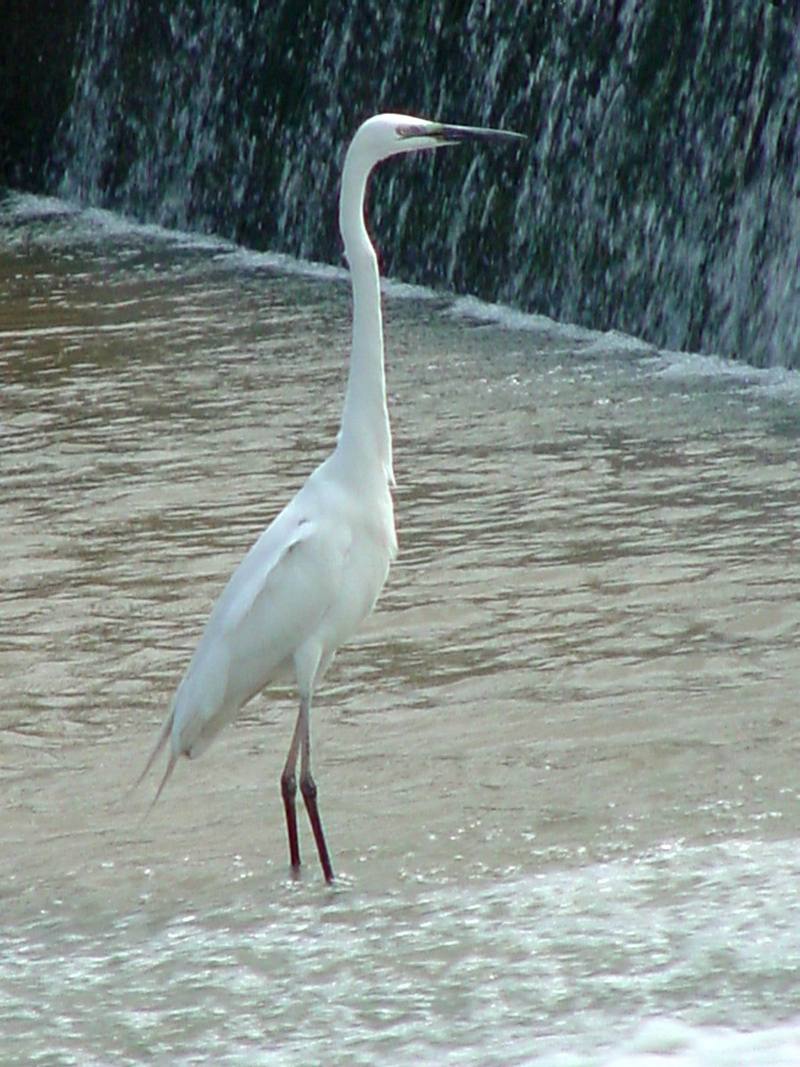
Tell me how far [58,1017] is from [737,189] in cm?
715

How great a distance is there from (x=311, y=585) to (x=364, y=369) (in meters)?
0.56

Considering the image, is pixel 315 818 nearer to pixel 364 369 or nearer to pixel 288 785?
pixel 288 785

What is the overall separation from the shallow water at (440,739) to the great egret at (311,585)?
1.01 feet

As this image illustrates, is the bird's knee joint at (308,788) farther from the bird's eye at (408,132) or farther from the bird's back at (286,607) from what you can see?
the bird's eye at (408,132)

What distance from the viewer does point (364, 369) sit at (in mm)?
5250

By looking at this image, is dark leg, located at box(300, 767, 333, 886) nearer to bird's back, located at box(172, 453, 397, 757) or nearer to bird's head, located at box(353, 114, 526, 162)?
bird's back, located at box(172, 453, 397, 757)

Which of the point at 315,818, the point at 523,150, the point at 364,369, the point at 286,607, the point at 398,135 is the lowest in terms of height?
the point at 315,818

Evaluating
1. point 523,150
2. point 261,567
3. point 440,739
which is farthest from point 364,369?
point 523,150

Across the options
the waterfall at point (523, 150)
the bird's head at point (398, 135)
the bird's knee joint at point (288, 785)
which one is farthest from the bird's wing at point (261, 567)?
the waterfall at point (523, 150)

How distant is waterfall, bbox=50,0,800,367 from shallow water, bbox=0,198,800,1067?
0.94 metres

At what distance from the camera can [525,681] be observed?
5969 mm

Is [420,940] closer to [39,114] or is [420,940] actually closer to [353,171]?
[353,171]

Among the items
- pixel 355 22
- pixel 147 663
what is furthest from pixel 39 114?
pixel 147 663

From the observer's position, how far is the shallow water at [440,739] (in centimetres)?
424
